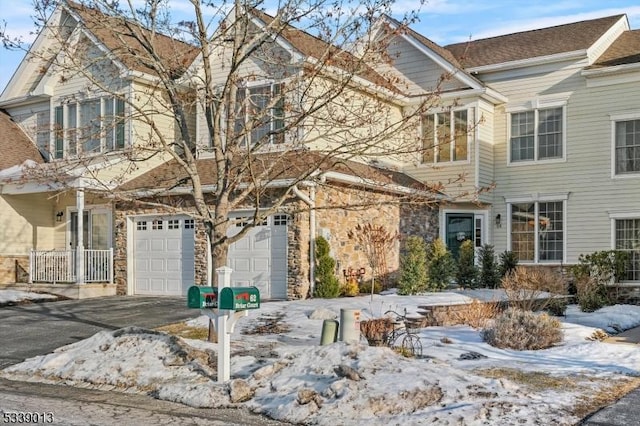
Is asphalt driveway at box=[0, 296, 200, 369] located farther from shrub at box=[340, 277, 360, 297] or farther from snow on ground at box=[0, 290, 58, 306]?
shrub at box=[340, 277, 360, 297]

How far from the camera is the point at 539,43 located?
74.3 ft

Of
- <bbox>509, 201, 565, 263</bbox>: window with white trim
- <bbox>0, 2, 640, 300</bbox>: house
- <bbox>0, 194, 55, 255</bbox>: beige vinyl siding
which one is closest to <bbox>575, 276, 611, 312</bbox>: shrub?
<bbox>0, 2, 640, 300</bbox>: house

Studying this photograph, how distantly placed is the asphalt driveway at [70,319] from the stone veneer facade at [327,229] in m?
1.49

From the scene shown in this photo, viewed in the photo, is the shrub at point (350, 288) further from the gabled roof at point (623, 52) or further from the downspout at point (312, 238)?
the gabled roof at point (623, 52)

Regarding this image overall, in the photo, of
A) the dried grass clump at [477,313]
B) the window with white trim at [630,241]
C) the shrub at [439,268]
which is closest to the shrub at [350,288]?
the shrub at [439,268]

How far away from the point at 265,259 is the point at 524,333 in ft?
27.1

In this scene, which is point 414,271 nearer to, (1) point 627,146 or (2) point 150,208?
(2) point 150,208

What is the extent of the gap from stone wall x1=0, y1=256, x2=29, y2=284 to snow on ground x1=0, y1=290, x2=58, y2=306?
2088 millimetres

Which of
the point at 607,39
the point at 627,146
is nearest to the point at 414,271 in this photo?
the point at 627,146

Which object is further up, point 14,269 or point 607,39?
point 607,39

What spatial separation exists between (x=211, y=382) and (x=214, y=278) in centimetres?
194

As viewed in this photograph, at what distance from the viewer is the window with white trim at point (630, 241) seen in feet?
66.0

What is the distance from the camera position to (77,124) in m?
21.9

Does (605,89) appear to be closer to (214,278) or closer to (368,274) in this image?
(368,274)
